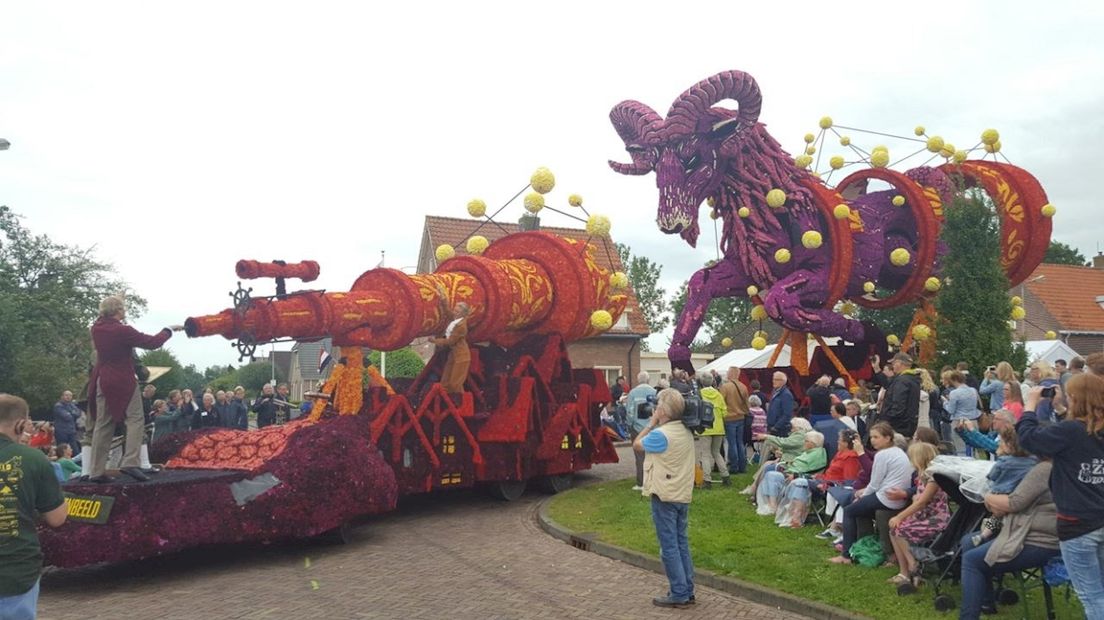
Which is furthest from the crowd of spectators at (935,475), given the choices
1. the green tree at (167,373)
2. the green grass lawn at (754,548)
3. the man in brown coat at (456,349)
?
the green tree at (167,373)

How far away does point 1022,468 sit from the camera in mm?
5797

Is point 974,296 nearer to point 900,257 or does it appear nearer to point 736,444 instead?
point 900,257

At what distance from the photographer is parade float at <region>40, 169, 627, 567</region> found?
8.29 m

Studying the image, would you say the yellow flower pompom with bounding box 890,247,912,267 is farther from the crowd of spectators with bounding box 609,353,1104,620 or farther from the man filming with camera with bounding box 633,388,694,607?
the man filming with camera with bounding box 633,388,694,607

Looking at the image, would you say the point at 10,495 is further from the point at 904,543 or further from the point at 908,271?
the point at 908,271

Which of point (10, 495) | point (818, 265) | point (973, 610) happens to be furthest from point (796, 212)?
point (10, 495)

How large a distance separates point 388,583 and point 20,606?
4188 millimetres

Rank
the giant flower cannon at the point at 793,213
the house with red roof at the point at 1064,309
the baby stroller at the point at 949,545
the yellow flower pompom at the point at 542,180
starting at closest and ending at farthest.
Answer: the baby stroller at the point at 949,545
the yellow flower pompom at the point at 542,180
the giant flower cannon at the point at 793,213
the house with red roof at the point at 1064,309

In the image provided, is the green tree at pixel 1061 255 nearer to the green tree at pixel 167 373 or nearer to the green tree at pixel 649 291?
the green tree at pixel 649 291

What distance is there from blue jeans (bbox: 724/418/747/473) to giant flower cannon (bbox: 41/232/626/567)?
184 cm

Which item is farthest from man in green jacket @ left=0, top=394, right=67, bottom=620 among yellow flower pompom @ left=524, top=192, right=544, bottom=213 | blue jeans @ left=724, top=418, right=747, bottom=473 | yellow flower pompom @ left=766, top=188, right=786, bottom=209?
yellow flower pompom @ left=766, top=188, right=786, bottom=209

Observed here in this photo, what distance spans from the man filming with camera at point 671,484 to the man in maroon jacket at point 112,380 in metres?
4.60

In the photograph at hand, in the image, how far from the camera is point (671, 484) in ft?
23.1

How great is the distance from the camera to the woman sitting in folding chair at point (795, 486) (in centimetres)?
957
